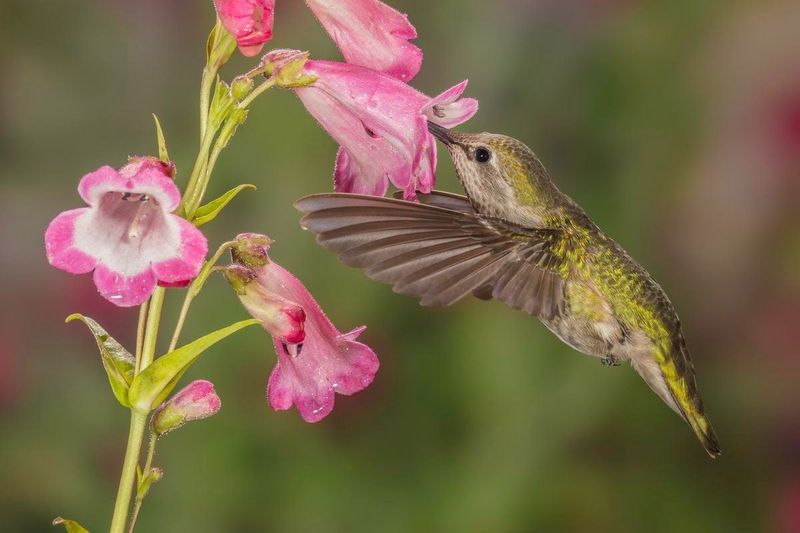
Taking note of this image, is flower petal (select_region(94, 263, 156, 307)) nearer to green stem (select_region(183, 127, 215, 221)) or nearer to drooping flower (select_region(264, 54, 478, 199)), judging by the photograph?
green stem (select_region(183, 127, 215, 221))

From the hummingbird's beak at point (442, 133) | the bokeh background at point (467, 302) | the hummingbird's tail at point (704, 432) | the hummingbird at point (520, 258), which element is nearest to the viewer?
the hummingbird at point (520, 258)

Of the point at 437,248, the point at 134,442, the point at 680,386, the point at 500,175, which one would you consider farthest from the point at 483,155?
the point at 134,442

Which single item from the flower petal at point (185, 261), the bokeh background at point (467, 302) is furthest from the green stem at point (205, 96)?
the bokeh background at point (467, 302)

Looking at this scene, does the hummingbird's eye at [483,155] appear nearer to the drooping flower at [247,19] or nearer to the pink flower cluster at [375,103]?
the pink flower cluster at [375,103]

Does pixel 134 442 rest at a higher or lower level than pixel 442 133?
lower

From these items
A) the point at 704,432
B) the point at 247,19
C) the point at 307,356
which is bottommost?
the point at 704,432

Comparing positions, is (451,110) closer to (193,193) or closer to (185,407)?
(193,193)

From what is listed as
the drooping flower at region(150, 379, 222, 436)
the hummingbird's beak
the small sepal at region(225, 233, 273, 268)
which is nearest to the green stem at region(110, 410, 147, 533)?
the drooping flower at region(150, 379, 222, 436)
